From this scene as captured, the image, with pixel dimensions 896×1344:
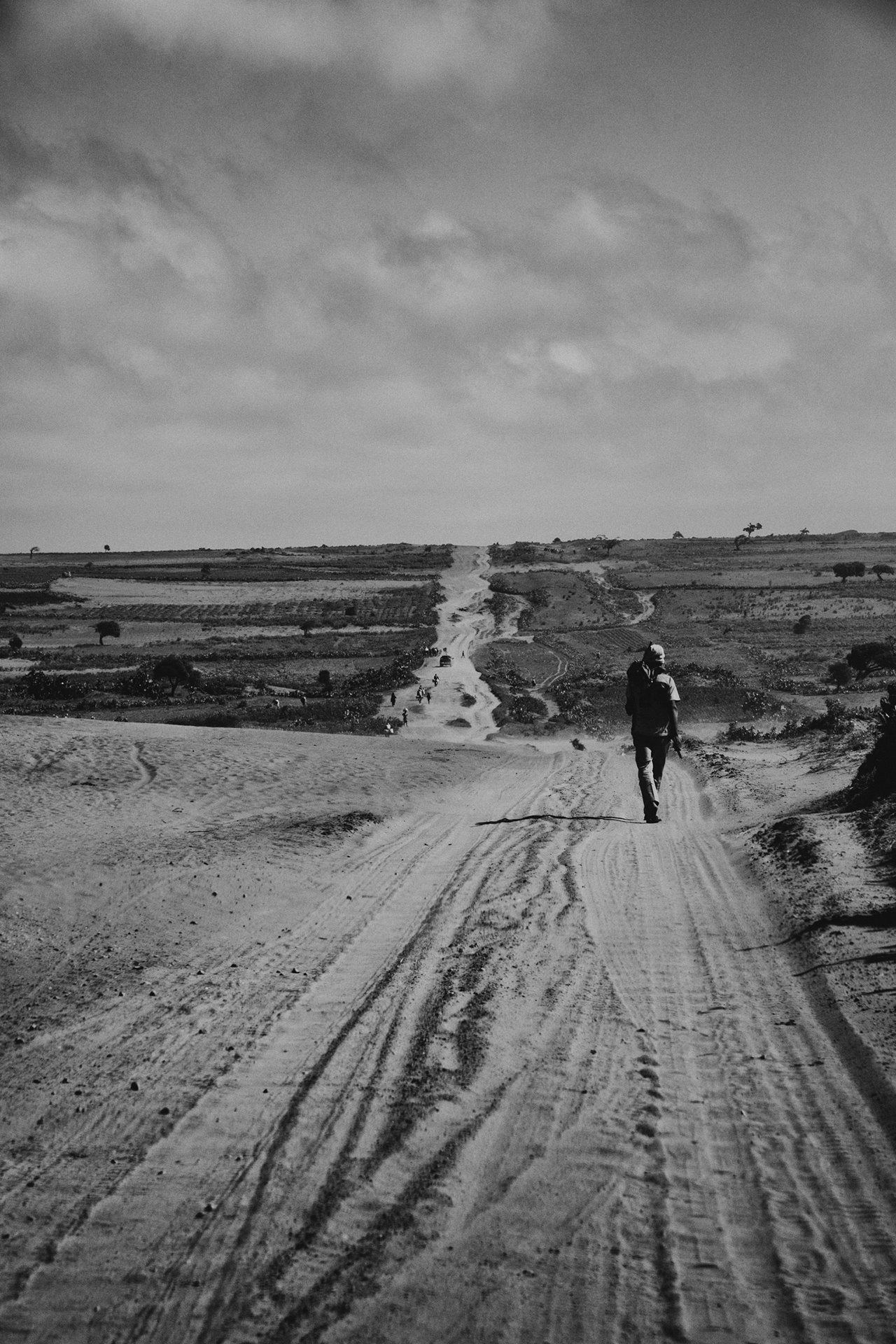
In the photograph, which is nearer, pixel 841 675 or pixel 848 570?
pixel 841 675

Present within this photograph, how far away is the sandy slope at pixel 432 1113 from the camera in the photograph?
11.5 feet

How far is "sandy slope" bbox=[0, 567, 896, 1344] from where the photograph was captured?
11.5 ft

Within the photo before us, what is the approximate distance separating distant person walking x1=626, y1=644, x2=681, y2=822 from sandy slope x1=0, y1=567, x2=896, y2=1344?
232 centimetres

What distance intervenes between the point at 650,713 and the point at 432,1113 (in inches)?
309

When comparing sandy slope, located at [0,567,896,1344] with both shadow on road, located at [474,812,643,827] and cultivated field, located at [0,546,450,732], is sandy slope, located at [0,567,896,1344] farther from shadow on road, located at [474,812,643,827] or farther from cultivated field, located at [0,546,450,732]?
cultivated field, located at [0,546,450,732]

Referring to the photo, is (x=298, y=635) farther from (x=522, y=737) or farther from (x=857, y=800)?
(x=857, y=800)

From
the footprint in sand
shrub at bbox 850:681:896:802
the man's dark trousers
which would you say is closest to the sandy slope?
the man's dark trousers

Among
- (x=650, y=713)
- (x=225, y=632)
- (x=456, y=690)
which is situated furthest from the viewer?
(x=225, y=632)

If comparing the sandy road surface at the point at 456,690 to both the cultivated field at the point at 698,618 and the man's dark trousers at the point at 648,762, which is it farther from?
the man's dark trousers at the point at 648,762

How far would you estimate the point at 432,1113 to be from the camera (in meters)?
4.73

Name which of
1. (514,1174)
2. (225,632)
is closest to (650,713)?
(514,1174)

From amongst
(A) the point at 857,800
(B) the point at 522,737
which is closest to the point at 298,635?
(B) the point at 522,737

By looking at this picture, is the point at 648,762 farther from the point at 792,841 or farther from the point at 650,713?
the point at 792,841

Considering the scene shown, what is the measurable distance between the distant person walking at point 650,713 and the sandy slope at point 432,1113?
2.32 m
